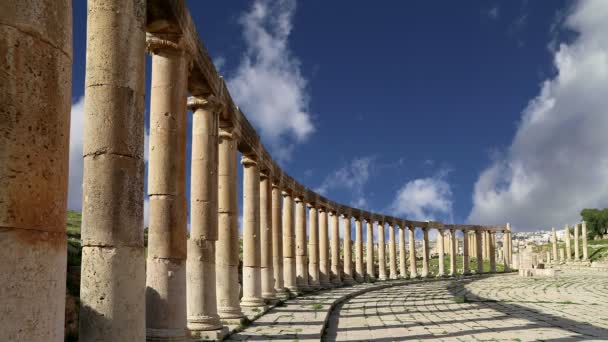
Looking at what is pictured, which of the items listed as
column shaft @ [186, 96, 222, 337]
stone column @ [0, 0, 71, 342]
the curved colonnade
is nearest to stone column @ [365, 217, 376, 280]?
the curved colonnade

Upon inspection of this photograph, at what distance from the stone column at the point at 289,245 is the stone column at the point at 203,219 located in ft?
44.3

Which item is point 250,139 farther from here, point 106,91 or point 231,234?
point 106,91

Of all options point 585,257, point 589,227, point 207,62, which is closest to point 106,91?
point 207,62

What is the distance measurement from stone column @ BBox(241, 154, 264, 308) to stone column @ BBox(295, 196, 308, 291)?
33.6 ft

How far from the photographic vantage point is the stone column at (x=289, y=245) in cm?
2752

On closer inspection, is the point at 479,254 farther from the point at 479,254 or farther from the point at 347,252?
the point at 347,252

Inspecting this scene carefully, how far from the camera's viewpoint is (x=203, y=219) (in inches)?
551

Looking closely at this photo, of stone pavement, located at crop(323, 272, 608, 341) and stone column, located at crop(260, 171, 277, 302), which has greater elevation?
stone column, located at crop(260, 171, 277, 302)

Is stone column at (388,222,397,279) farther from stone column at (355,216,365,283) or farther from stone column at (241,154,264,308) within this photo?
stone column at (241,154,264,308)

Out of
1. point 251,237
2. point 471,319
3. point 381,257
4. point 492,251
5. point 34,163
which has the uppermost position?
point 34,163

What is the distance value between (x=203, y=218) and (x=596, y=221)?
11633cm

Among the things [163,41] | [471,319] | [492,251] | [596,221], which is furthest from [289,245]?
[596,221]

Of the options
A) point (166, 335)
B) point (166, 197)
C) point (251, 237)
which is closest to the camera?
point (166, 335)

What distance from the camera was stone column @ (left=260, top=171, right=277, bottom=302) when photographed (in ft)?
74.7
